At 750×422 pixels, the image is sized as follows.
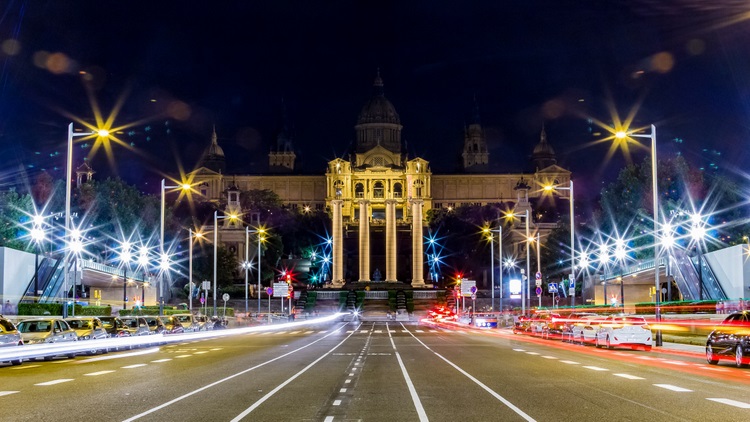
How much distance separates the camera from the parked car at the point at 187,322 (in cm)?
6096

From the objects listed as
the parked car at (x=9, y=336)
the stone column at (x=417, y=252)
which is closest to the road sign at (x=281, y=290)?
the stone column at (x=417, y=252)

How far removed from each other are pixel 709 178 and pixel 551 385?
237 feet

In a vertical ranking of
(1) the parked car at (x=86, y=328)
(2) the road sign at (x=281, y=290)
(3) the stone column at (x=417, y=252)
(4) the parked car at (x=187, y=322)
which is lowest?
(4) the parked car at (x=187, y=322)

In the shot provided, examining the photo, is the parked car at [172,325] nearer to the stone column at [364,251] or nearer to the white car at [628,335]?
the white car at [628,335]

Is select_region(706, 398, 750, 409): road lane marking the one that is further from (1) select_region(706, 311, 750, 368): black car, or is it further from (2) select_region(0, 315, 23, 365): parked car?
(2) select_region(0, 315, 23, 365): parked car

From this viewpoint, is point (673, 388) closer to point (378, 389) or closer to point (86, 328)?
point (378, 389)

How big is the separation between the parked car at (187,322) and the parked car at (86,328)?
21.1m

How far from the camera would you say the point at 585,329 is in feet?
134

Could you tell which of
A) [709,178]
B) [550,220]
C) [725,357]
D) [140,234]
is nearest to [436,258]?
[550,220]

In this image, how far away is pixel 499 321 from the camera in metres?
78.8

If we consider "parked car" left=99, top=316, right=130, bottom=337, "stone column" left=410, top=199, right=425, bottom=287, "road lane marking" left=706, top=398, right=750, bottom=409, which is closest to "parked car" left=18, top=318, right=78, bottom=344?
"parked car" left=99, top=316, right=130, bottom=337

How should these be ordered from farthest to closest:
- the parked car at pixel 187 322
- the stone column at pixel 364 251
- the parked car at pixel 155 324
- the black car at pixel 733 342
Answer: the stone column at pixel 364 251 → the parked car at pixel 187 322 → the parked car at pixel 155 324 → the black car at pixel 733 342

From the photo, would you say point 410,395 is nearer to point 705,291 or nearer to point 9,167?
point 705,291

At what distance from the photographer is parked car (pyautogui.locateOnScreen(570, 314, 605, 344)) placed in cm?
3966
